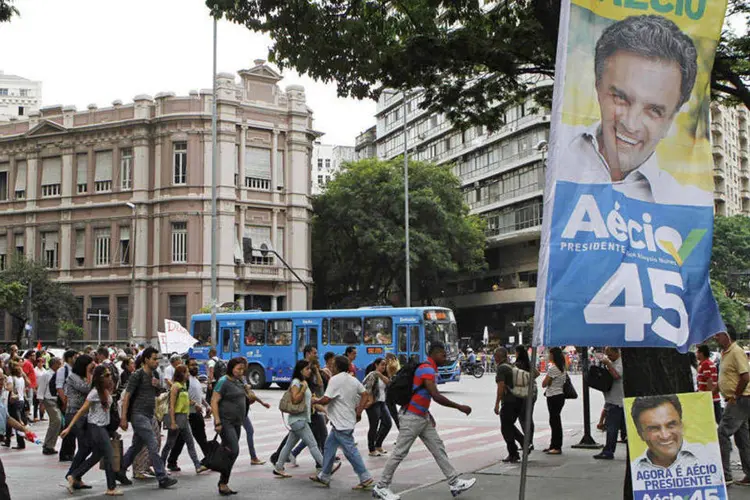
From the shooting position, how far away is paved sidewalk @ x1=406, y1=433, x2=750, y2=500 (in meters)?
9.91

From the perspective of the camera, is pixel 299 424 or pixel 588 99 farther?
pixel 299 424

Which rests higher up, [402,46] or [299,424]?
[402,46]

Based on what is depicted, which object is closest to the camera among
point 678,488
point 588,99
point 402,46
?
point 678,488

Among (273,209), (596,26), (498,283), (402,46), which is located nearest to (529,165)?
(498,283)

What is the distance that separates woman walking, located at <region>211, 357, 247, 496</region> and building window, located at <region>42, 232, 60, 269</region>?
44187mm

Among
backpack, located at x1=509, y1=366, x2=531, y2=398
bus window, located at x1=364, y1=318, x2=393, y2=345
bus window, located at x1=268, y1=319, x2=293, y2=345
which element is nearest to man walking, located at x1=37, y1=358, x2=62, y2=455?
backpack, located at x1=509, y1=366, x2=531, y2=398

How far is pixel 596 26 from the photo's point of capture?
19.1ft

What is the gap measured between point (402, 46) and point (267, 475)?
6.19 m

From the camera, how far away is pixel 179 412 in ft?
39.2

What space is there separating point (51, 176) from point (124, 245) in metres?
6.61

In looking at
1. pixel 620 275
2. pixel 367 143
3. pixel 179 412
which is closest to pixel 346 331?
pixel 179 412

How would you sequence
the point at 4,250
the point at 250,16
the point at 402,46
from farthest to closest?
1. the point at 4,250
2. the point at 402,46
3. the point at 250,16

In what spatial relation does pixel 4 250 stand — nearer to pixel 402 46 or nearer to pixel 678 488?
pixel 402 46

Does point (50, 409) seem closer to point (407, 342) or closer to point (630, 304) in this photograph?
point (630, 304)
